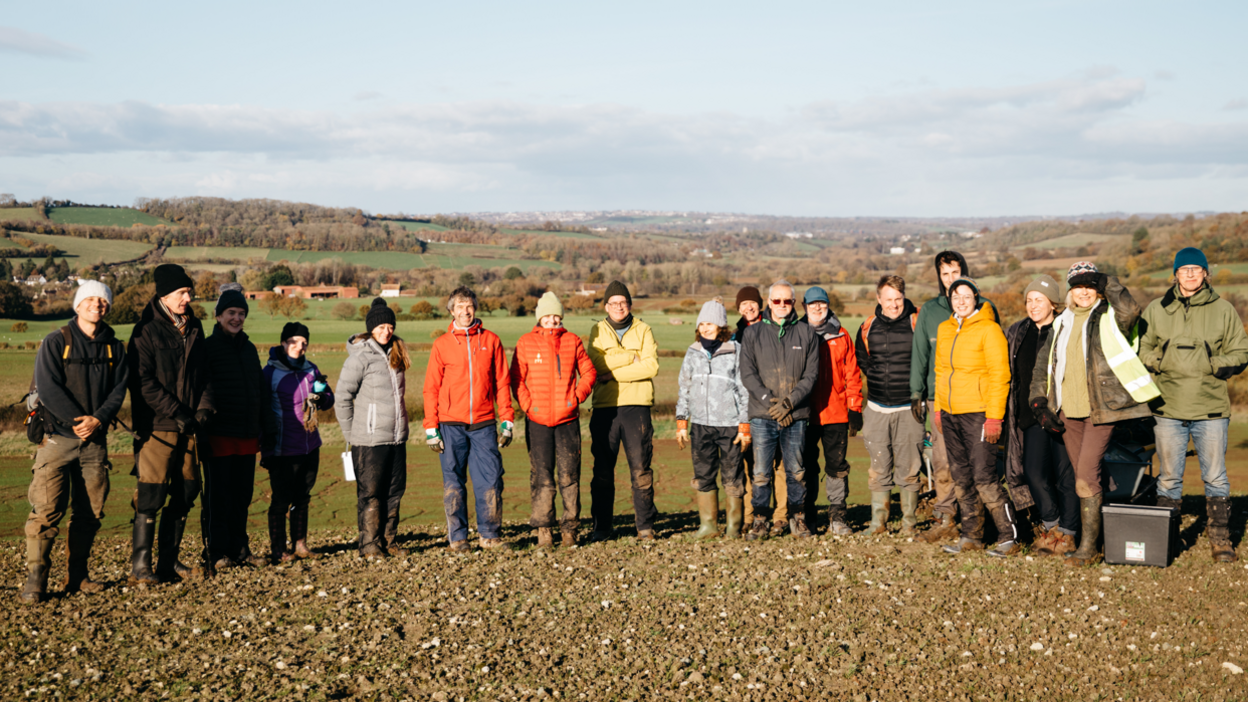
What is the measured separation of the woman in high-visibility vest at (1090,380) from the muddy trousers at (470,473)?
4880mm

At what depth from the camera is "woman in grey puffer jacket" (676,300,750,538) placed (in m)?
7.77

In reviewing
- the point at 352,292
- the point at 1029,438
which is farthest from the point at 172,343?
the point at 352,292

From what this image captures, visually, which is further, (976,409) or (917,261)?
(917,261)

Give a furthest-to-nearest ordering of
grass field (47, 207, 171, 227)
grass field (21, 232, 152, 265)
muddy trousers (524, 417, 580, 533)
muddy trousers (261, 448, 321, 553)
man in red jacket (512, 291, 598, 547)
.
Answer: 1. grass field (47, 207, 171, 227)
2. grass field (21, 232, 152, 265)
3. muddy trousers (524, 417, 580, 533)
4. man in red jacket (512, 291, 598, 547)
5. muddy trousers (261, 448, 321, 553)

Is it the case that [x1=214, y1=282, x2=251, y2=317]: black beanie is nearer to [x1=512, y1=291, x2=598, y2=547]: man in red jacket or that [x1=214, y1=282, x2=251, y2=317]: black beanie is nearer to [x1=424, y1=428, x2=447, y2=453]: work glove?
[x1=424, y1=428, x2=447, y2=453]: work glove

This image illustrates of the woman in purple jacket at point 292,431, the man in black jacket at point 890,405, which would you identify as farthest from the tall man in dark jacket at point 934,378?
the woman in purple jacket at point 292,431

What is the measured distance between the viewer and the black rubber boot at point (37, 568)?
20.0 feet

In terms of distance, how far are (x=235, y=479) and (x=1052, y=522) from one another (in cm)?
733

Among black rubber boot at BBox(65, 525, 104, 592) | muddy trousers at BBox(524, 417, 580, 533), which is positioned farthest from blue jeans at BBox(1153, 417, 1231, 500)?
black rubber boot at BBox(65, 525, 104, 592)

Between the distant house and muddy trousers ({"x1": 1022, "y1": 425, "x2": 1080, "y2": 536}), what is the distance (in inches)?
Answer: 3234

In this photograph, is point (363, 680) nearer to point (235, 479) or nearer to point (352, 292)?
point (235, 479)

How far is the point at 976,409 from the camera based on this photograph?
689 cm

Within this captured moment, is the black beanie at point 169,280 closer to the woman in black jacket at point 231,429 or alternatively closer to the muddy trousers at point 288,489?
the woman in black jacket at point 231,429

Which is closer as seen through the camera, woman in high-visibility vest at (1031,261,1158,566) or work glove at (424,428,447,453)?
woman in high-visibility vest at (1031,261,1158,566)
